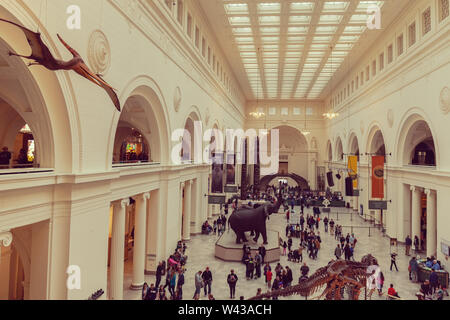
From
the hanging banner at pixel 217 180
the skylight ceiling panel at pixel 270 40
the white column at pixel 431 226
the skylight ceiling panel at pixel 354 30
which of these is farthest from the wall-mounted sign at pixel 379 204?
the skylight ceiling panel at pixel 270 40

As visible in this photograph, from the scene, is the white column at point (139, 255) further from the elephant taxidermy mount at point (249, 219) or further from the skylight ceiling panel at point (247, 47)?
the skylight ceiling panel at point (247, 47)

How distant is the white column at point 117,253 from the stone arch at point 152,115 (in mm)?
3115

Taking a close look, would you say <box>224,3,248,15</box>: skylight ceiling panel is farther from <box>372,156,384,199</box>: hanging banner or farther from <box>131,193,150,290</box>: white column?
<box>131,193,150,290</box>: white column

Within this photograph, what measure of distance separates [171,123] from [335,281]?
8187mm

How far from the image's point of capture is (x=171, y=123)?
1254 centimetres

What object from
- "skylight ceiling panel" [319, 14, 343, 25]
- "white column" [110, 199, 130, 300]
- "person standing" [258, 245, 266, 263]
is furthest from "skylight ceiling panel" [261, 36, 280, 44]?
"white column" [110, 199, 130, 300]

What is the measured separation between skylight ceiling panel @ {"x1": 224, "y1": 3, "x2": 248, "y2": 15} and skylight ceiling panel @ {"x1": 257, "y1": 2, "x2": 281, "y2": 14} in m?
0.75

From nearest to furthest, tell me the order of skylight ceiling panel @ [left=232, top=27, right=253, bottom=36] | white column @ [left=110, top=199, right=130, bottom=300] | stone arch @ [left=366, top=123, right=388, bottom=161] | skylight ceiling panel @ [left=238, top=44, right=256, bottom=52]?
white column @ [left=110, top=199, right=130, bottom=300] → skylight ceiling panel @ [left=232, top=27, right=253, bottom=36] → stone arch @ [left=366, top=123, right=388, bottom=161] → skylight ceiling panel @ [left=238, top=44, right=256, bottom=52]

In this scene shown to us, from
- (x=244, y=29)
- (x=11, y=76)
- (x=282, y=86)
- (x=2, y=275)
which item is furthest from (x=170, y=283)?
(x=282, y=86)

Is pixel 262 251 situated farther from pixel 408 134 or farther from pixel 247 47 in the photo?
pixel 247 47

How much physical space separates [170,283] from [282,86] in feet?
90.5

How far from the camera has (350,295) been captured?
8211 mm

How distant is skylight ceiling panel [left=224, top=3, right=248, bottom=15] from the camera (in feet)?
53.2
